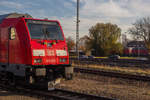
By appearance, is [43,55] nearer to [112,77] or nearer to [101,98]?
[101,98]

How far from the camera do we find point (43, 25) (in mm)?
10391

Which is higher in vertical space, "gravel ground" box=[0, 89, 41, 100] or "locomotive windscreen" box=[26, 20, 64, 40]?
"locomotive windscreen" box=[26, 20, 64, 40]

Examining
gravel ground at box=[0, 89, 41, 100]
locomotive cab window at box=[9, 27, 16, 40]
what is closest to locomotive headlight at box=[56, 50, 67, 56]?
locomotive cab window at box=[9, 27, 16, 40]

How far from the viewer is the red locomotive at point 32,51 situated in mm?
9391

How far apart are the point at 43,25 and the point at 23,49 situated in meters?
1.60

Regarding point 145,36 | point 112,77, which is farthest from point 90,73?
point 145,36

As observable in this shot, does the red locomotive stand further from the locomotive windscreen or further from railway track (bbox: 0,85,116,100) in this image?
railway track (bbox: 0,85,116,100)

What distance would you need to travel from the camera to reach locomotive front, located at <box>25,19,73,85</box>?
30.7ft

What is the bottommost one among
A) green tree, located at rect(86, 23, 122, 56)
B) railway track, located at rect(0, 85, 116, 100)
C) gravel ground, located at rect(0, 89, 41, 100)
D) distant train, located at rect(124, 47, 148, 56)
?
gravel ground, located at rect(0, 89, 41, 100)

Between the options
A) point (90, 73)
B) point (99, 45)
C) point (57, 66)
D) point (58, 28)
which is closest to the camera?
point (57, 66)

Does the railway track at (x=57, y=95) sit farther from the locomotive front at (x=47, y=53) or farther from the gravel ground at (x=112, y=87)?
the gravel ground at (x=112, y=87)

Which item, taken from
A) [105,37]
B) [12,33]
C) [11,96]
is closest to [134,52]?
[105,37]

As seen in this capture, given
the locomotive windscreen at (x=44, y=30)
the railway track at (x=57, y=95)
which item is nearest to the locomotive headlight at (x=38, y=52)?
the locomotive windscreen at (x=44, y=30)

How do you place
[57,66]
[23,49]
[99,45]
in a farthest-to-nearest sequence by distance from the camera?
[99,45] < [57,66] < [23,49]
